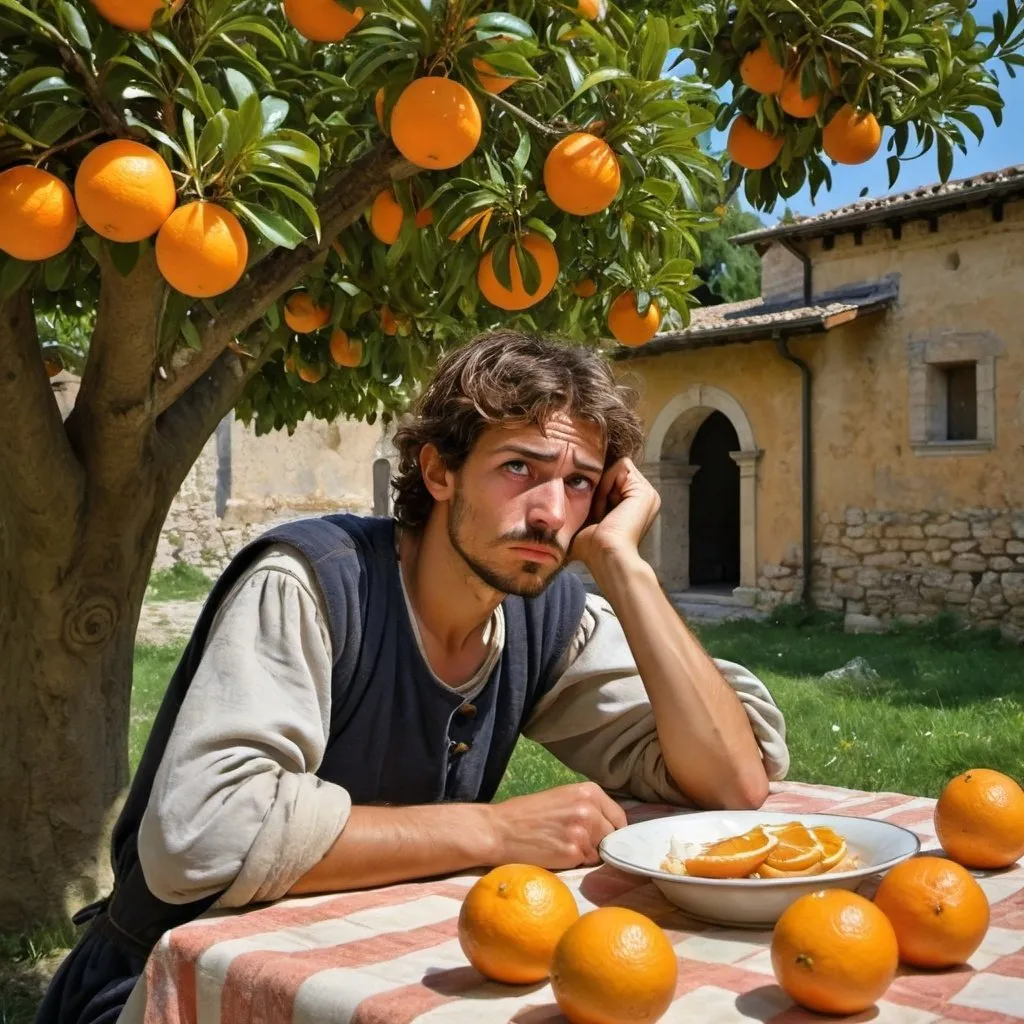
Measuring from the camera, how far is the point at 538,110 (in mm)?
2340

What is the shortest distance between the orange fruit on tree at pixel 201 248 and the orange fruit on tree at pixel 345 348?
1779mm

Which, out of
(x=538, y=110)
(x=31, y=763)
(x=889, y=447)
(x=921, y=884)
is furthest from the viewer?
(x=889, y=447)

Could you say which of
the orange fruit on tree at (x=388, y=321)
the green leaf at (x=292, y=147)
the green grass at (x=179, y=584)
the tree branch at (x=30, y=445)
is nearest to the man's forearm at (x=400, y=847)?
the green leaf at (x=292, y=147)

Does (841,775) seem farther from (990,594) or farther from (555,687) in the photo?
(990,594)

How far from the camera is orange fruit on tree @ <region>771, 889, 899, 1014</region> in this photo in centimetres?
102

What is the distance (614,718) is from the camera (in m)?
2.01

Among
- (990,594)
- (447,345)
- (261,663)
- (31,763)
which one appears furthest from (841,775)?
(990,594)

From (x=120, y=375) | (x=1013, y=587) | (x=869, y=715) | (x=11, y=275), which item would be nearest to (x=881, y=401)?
(x=1013, y=587)

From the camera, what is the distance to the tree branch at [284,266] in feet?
7.62

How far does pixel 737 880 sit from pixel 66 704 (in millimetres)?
2433

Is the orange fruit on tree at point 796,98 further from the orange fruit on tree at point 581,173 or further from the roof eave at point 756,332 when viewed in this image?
the roof eave at point 756,332

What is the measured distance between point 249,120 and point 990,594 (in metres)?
11.0

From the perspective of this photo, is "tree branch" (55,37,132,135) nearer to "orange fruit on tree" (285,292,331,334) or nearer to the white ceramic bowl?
the white ceramic bowl

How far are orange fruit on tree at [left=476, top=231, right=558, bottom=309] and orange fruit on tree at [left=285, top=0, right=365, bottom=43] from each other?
1.84ft
